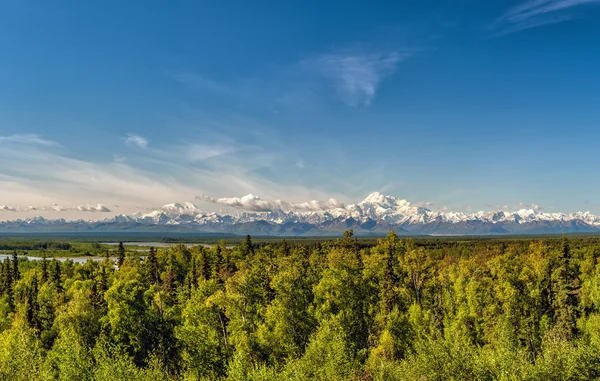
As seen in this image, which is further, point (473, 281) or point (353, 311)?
point (473, 281)

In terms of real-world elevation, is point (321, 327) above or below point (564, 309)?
above

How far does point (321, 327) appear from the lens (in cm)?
6912

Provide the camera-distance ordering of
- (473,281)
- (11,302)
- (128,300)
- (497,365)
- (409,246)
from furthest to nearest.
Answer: (409,246) < (11,302) < (473,281) < (128,300) < (497,365)

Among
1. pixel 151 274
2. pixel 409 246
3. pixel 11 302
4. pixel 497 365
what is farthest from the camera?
pixel 409 246

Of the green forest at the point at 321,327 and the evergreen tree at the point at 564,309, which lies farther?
the evergreen tree at the point at 564,309

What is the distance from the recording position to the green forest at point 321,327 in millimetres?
48062

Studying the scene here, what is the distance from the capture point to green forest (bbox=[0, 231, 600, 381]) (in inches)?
1892

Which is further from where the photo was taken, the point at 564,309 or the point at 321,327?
the point at 564,309

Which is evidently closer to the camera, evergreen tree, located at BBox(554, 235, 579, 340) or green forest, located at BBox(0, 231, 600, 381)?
green forest, located at BBox(0, 231, 600, 381)

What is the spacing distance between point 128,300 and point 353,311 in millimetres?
42152

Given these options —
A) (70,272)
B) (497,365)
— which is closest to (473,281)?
(497,365)

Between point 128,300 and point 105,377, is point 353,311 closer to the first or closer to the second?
point 128,300

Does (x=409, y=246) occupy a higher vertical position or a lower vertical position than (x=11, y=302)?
higher

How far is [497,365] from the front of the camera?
47.7 metres
